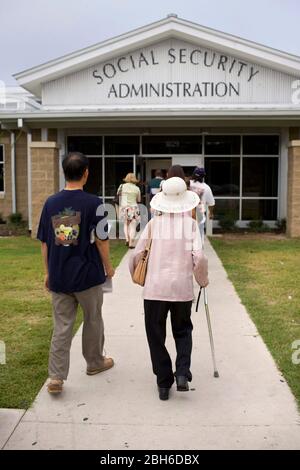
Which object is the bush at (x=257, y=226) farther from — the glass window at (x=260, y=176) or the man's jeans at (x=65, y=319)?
the man's jeans at (x=65, y=319)

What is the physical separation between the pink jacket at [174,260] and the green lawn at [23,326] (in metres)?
1.29

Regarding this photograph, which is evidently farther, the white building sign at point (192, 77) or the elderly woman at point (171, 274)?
the white building sign at point (192, 77)

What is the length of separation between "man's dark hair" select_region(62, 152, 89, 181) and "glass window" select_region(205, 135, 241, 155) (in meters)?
12.6

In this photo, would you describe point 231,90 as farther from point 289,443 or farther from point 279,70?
point 289,443

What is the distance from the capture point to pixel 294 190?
14141mm

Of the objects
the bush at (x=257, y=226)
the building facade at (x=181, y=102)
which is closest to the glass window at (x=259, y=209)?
the building facade at (x=181, y=102)

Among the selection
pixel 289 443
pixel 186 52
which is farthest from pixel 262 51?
pixel 289 443

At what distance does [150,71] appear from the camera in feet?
53.9

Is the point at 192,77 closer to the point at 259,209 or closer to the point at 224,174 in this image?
the point at 224,174

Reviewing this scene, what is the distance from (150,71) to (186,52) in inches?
47.4

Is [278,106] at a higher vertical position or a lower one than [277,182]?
higher

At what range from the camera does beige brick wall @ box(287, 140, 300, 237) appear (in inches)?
552

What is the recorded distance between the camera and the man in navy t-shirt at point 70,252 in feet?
13.7

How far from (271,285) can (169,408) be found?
4653 mm
